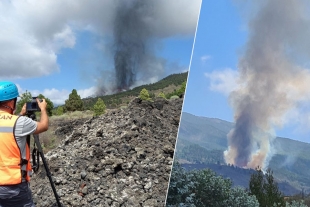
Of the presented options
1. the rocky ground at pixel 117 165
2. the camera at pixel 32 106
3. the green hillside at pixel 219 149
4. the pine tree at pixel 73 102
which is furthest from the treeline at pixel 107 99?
the camera at pixel 32 106

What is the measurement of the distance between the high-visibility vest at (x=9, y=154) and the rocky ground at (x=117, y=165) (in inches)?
115

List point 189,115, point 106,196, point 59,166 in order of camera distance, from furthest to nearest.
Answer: point 59,166, point 106,196, point 189,115

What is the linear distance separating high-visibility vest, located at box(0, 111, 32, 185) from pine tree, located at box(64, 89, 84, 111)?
85.9ft

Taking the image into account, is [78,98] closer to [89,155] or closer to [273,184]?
[89,155]

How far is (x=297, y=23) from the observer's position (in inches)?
129

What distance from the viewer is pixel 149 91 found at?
155 feet

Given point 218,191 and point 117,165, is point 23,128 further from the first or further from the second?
point 117,165

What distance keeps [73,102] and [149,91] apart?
1923 centimetres

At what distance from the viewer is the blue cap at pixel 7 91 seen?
9.05ft

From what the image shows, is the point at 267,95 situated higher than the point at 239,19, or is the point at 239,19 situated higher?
the point at 239,19

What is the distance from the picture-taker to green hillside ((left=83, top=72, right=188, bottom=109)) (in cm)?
3881

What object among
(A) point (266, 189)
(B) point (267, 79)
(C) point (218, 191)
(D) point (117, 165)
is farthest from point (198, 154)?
(D) point (117, 165)

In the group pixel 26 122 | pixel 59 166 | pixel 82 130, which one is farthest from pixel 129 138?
pixel 26 122

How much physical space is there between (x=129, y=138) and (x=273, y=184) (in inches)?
154
